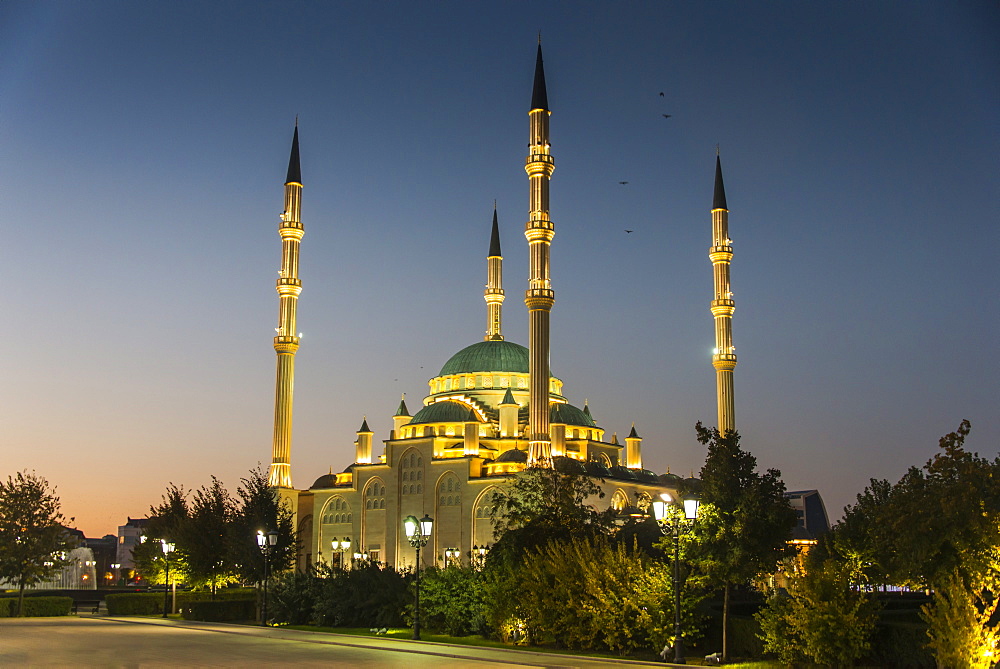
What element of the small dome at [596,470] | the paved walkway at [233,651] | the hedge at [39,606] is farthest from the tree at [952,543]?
the small dome at [596,470]

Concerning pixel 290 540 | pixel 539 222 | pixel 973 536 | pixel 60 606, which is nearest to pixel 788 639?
pixel 973 536

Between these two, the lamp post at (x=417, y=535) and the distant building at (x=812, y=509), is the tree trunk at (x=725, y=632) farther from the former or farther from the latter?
the distant building at (x=812, y=509)

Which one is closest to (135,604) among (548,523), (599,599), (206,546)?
(206,546)

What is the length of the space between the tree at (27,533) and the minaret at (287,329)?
20.1 m

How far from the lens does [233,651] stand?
2178 centimetres

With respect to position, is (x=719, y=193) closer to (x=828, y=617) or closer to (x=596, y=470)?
(x=596, y=470)

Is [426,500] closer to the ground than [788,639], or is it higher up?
higher up

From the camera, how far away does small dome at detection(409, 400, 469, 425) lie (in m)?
62.8

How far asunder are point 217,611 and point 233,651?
1445cm

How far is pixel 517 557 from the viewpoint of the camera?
2709 cm

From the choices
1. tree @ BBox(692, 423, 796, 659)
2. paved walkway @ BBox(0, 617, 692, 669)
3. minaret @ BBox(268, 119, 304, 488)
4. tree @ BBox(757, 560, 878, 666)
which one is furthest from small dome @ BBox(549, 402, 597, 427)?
tree @ BBox(757, 560, 878, 666)

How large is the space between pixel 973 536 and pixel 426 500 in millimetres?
42716

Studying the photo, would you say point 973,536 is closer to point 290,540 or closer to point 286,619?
point 286,619

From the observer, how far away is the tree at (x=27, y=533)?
128 feet
